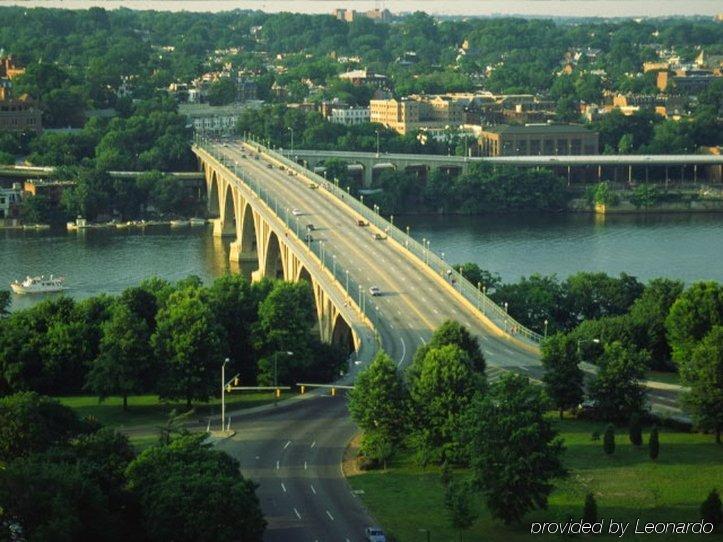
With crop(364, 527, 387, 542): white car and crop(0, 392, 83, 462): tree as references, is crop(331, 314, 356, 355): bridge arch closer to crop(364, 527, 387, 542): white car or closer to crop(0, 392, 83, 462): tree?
crop(0, 392, 83, 462): tree

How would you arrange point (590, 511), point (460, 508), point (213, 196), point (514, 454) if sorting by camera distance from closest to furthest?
point (590, 511), point (460, 508), point (514, 454), point (213, 196)

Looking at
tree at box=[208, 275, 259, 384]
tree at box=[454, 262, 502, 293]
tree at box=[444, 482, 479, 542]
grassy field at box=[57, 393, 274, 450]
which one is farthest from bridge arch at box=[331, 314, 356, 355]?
tree at box=[444, 482, 479, 542]

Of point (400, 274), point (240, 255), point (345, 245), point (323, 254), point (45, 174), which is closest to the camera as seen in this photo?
point (400, 274)

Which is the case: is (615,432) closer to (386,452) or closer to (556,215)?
(386,452)

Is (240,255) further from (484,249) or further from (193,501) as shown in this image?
(193,501)

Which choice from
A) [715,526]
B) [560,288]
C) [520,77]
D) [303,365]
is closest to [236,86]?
[520,77]

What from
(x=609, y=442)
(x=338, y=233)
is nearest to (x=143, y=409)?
(x=609, y=442)
